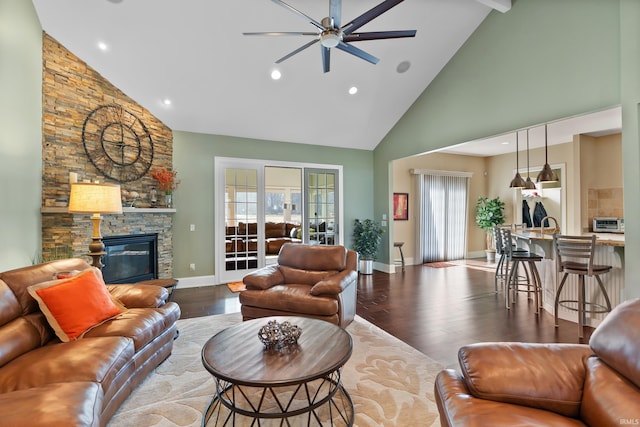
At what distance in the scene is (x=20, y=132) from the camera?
3.31m

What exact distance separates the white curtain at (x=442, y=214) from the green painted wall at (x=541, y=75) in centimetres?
259

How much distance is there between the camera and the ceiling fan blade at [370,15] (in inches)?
102

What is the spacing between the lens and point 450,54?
16.2ft

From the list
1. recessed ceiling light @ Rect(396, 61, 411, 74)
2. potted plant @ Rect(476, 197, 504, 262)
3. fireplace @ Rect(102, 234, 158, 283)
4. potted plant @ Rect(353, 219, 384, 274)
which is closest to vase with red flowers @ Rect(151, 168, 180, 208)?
fireplace @ Rect(102, 234, 158, 283)

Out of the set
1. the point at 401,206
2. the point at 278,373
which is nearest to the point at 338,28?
the point at 278,373

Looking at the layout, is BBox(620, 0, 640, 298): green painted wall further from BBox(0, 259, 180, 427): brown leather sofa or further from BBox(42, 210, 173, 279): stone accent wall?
BBox(42, 210, 173, 279): stone accent wall

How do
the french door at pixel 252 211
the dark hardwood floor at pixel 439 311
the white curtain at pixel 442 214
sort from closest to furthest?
1. the dark hardwood floor at pixel 439 311
2. the french door at pixel 252 211
3. the white curtain at pixel 442 214

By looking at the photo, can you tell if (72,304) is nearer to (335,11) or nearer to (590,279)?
(335,11)

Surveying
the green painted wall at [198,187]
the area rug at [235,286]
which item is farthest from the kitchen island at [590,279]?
the green painted wall at [198,187]

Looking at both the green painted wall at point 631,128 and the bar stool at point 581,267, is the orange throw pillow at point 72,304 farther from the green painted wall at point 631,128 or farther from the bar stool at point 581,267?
the green painted wall at point 631,128

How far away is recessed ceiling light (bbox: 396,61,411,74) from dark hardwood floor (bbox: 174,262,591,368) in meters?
3.68

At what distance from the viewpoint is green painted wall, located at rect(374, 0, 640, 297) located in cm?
295

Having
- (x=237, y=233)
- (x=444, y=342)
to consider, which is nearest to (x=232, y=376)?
(x=444, y=342)

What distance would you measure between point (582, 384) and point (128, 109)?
5.85 m
